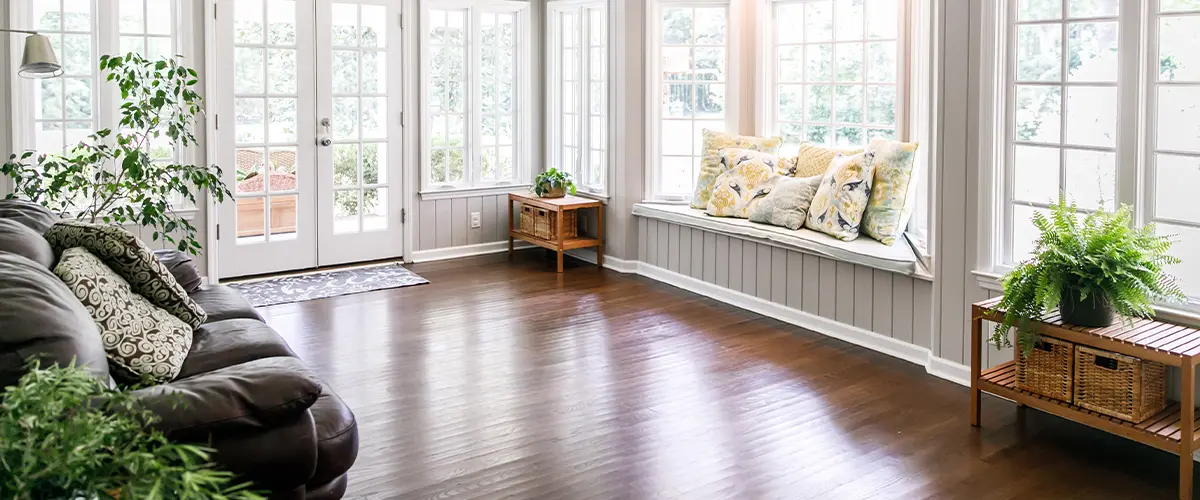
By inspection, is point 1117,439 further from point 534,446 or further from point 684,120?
point 684,120

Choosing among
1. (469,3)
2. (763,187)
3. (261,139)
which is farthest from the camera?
(469,3)

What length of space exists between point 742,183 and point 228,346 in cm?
350

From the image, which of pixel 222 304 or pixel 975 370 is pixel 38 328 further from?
pixel 975 370

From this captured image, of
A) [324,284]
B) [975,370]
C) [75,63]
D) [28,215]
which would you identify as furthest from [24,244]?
[324,284]

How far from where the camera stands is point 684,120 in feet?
21.9

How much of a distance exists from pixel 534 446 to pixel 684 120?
351 cm

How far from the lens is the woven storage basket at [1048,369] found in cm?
356

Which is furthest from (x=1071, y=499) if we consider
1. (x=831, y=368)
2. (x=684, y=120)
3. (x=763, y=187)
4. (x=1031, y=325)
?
(x=684, y=120)

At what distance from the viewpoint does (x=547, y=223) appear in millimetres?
7023

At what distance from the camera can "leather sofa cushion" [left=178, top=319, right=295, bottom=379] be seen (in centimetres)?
316

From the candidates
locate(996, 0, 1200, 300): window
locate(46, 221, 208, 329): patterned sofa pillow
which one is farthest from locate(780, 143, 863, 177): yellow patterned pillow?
locate(46, 221, 208, 329): patterned sofa pillow

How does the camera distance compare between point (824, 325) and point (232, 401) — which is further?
point (824, 325)

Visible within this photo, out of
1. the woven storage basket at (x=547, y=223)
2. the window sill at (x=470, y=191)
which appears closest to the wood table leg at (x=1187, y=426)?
the woven storage basket at (x=547, y=223)

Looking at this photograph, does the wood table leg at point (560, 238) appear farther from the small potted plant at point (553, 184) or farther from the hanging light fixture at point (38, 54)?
the hanging light fixture at point (38, 54)
